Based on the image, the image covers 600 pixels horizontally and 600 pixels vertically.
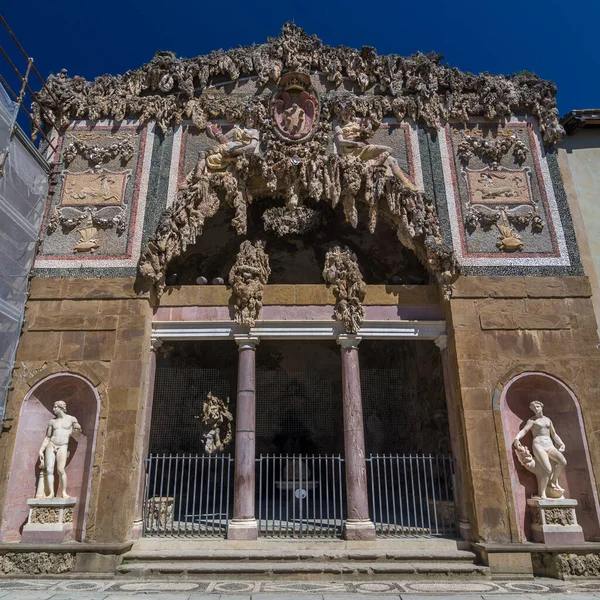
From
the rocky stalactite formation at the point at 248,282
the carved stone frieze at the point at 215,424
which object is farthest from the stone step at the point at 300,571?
the rocky stalactite formation at the point at 248,282

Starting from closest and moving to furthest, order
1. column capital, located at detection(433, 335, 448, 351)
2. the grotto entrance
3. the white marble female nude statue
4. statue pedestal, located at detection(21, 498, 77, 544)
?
statue pedestal, located at detection(21, 498, 77, 544)
the white marble female nude statue
column capital, located at detection(433, 335, 448, 351)
the grotto entrance

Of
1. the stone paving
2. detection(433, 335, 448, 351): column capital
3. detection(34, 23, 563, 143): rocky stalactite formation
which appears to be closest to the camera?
the stone paving

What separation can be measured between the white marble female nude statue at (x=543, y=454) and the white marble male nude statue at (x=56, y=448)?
27.4ft

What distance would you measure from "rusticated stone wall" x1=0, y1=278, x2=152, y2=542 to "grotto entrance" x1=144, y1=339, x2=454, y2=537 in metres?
3.09

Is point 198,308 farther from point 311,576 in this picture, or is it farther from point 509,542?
point 509,542

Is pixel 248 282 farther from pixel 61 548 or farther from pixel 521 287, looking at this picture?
pixel 61 548

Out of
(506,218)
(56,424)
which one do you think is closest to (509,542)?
(506,218)

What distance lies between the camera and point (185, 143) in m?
11.5

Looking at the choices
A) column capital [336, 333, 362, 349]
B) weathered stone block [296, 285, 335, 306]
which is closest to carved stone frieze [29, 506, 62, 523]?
weathered stone block [296, 285, 335, 306]

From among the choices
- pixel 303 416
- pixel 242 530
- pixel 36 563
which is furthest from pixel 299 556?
pixel 303 416

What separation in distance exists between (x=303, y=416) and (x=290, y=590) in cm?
725

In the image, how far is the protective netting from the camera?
927 cm

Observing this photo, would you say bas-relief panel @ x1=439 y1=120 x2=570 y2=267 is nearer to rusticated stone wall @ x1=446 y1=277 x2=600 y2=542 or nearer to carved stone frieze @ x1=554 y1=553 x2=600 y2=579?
rusticated stone wall @ x1=446 y1=277 x2=600 y2=542

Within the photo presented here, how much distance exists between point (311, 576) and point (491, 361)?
5162 millimetres
